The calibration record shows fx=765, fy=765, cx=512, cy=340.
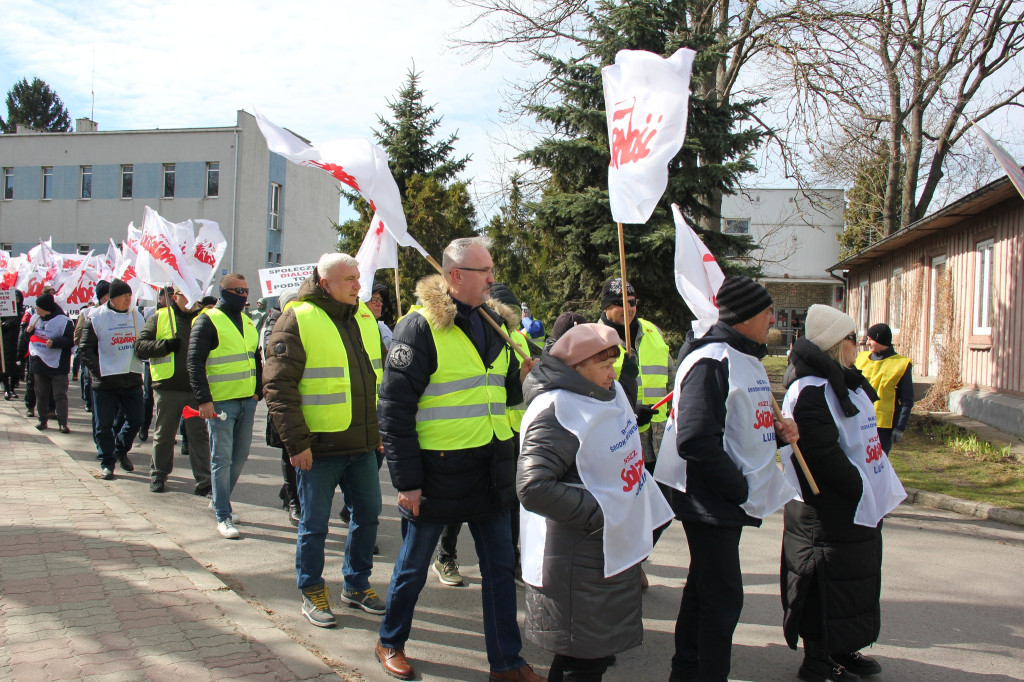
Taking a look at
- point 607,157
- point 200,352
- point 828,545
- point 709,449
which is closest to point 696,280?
point 709,449

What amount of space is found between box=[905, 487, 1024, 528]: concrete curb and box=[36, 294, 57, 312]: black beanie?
11.5 metres

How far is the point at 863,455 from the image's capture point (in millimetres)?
3906

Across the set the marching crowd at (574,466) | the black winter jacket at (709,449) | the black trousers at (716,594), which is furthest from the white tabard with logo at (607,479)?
the black trousers at (716,594)

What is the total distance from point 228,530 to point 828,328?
461 centimetres

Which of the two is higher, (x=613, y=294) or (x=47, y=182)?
(x=47, y=182)

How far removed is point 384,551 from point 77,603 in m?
2.19

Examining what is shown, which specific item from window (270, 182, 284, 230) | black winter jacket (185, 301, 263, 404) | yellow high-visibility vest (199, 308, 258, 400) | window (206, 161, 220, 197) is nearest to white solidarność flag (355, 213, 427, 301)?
yellow high-visibility vest (199, 308, 258, 400)

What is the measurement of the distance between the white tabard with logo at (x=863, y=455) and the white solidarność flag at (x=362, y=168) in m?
2.48

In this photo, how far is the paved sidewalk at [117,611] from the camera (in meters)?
3.46

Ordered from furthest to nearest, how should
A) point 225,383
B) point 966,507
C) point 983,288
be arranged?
point 983,288, point 966,507, point 225,383

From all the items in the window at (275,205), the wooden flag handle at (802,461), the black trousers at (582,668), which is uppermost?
the window at (275,205)

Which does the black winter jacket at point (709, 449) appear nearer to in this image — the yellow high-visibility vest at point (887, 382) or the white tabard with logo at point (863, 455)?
the white tabard with logo at point (863, 455)

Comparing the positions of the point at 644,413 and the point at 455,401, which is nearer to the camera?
the point at 455,401

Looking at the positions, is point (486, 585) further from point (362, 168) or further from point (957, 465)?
point (957, 465)
